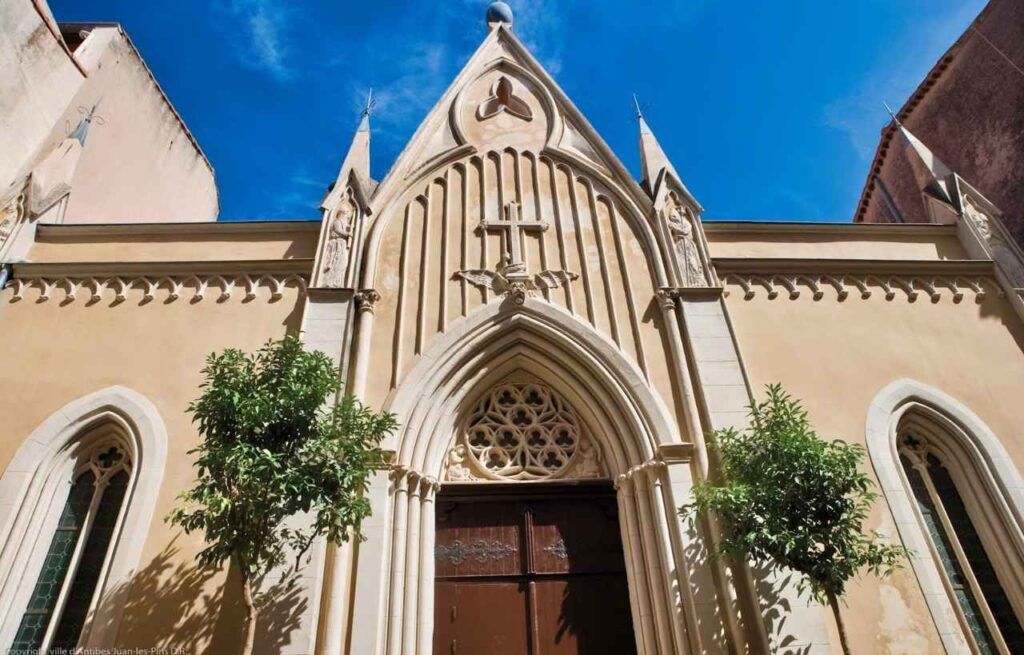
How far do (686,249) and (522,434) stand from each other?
13.2 ft

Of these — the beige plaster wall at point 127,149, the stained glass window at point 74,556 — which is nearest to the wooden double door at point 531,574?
the stained glass window at point 74,556

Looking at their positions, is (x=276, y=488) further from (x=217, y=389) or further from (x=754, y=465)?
(x=754, y=465)

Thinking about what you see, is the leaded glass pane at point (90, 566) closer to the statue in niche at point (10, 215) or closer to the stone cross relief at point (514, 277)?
the statue in niche at point (10, 215)

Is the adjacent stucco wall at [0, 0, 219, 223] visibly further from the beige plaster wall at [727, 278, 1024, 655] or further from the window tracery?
the beige plaster wall at [727, 278, 1024, 655]

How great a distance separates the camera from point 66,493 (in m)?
8.24

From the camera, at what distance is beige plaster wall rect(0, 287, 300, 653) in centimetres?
700

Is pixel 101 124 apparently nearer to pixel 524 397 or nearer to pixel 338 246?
pixel 338 246

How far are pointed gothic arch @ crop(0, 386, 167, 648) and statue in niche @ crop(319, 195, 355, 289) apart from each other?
297cm

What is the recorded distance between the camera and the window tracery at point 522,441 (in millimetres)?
8508

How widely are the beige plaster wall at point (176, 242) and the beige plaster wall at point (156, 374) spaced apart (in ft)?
3.43

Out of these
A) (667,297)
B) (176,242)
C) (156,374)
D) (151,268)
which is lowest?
(156,374)

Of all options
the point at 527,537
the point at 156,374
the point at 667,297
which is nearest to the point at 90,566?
the point at 156,374

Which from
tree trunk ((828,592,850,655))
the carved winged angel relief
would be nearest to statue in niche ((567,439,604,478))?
tree trunk ((828,592,850,655))

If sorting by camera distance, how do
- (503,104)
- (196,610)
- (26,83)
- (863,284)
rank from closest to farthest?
1. (196,610)
2. (863,284)
3. (26,83)
4. (503,104)
